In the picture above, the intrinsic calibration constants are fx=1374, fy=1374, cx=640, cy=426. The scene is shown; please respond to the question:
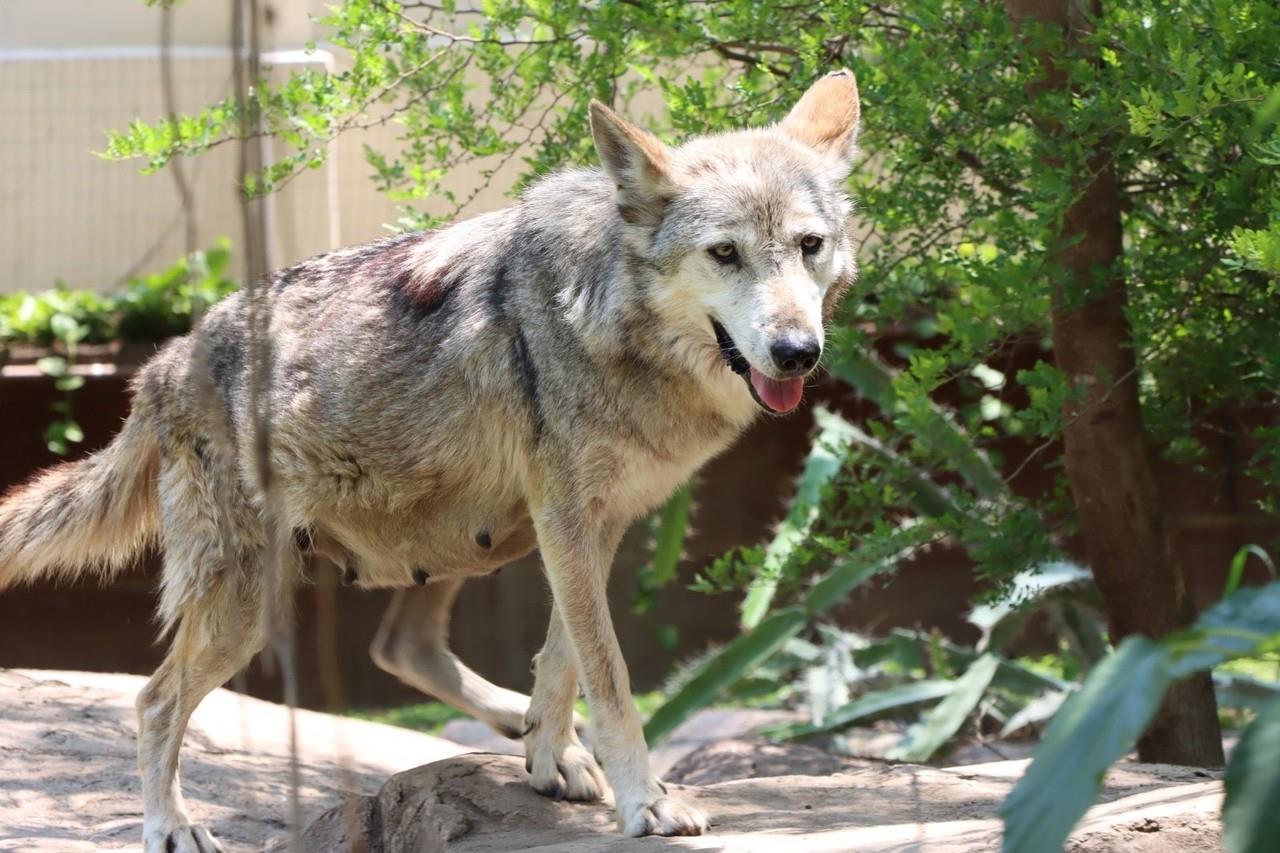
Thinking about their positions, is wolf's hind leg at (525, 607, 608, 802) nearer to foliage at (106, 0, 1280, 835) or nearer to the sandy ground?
the sandy ground

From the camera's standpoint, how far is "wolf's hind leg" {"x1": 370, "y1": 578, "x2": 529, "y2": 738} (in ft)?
15.7

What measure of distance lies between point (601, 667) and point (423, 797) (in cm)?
66

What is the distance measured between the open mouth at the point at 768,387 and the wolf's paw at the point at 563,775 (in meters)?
1.21

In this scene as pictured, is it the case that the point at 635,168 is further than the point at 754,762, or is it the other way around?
the point at 754,762

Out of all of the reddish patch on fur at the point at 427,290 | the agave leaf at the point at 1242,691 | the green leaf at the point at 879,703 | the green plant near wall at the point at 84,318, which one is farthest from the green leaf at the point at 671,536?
the reddish patch on fur at the point at 427,290

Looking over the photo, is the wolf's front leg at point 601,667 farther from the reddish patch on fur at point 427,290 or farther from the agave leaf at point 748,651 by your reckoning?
the agave leaf at point 748,651

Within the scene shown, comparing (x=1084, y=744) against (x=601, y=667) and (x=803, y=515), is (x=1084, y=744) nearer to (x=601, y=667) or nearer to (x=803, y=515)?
(x=601, y=667)

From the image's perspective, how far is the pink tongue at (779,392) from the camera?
366 centimetres

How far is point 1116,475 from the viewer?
16.0 ft

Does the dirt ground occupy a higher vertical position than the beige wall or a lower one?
lower

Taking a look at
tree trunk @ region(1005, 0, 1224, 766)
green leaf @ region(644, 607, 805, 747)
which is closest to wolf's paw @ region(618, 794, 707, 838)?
tree trunk @ region(1005, 0, 1224, 766)

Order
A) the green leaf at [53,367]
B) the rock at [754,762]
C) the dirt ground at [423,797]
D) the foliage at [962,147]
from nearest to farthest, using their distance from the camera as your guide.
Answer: the dirt ground at [423,797], the foliage at [962,147], the rock at [754,762], the green leaf at [53,367]

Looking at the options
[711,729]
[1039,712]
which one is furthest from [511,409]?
[711,729]

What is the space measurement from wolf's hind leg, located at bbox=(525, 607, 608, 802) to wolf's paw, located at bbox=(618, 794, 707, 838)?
46 cm
